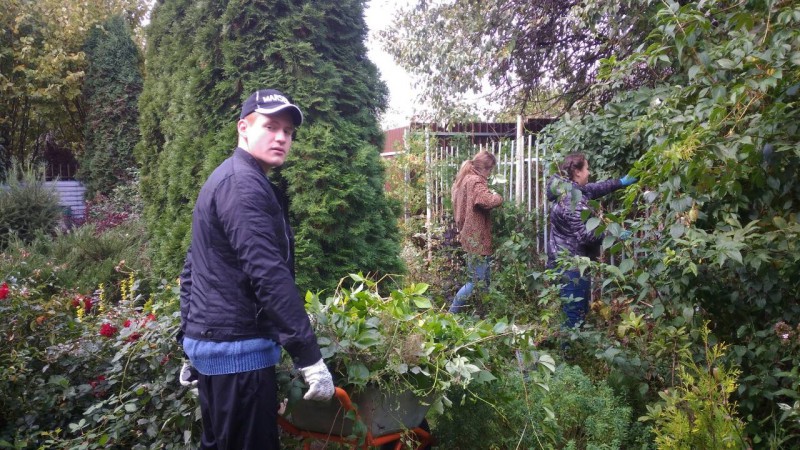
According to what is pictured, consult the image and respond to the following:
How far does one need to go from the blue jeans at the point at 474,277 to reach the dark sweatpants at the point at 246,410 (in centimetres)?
359

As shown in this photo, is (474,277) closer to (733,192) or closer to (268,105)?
(733,192)

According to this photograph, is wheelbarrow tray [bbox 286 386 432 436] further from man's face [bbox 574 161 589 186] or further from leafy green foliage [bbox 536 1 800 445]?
man's face [bbox 574 161 589 186]

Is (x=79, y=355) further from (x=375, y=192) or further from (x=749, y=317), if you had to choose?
(x=749, y=317)

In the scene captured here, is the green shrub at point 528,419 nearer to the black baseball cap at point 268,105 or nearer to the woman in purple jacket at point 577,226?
the black baseball cap at point 268,105

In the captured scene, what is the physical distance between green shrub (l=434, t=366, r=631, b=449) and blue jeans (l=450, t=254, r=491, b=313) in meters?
2.54

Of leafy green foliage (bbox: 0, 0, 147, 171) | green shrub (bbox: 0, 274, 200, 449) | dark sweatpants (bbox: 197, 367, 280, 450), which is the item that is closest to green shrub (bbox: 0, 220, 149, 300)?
green shrub (bbox: 0, 274, 200, 449)

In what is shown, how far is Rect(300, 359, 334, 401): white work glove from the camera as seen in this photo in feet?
7.43

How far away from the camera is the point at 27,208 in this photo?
9.52 m

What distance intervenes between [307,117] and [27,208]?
687 cm

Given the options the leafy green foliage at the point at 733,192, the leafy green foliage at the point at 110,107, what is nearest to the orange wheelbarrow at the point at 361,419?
the leafy green foliage at the point at 733,192

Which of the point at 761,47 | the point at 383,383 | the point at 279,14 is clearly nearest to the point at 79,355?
the point at 383,383

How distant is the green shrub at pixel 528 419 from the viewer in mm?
2941

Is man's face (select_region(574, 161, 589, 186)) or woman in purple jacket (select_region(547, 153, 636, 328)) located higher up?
man's face (select_region(574, 161, 589, 186))

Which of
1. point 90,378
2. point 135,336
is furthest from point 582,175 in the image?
point 90,378
